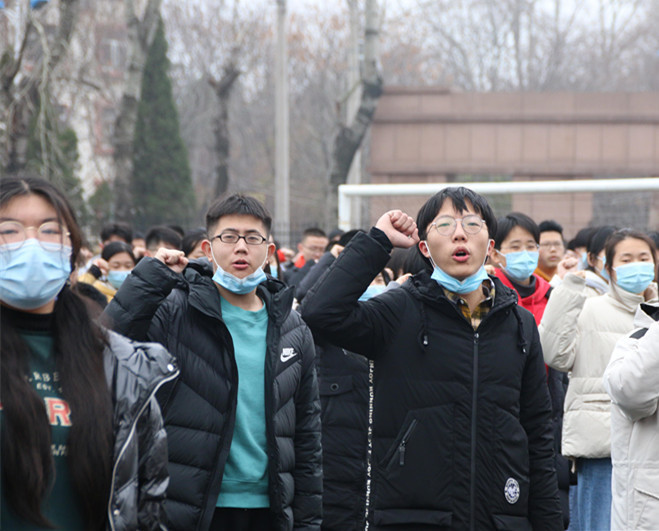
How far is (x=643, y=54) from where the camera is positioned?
4275cm

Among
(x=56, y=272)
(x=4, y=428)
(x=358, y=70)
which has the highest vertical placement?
(x=358, y=70)

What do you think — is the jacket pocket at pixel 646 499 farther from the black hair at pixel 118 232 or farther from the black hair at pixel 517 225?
the black hair at pixel 118 232

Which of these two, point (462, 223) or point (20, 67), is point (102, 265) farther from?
point (20, 67)

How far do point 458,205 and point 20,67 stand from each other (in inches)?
462

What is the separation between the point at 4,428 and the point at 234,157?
43469 mm

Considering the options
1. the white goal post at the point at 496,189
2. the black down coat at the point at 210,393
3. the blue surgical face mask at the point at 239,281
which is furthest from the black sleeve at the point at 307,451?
the white goal post at the point at 496,189

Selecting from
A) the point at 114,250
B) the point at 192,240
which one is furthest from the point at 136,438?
the point at 114,250

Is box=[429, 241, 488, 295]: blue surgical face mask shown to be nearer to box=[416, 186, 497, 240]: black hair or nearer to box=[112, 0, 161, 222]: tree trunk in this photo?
box=[416, 186, 497, 240]: black hair

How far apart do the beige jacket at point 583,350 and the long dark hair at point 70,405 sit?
11.1 ft

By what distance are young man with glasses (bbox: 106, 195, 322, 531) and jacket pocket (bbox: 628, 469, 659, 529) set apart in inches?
51.8

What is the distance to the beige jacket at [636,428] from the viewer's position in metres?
4.14

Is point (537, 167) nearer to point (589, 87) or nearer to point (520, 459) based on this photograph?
point (520, 459)

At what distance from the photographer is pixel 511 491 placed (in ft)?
12.3

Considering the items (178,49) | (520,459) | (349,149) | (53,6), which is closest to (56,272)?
(520,459)
